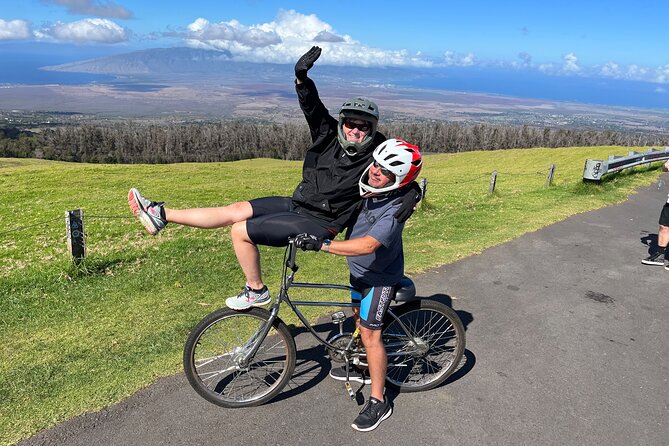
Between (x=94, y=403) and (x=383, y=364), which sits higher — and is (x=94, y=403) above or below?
below

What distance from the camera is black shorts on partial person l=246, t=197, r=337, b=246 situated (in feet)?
13.0

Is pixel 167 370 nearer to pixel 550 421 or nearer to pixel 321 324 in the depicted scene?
pixel 321 324

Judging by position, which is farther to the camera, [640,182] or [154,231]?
[640,182]

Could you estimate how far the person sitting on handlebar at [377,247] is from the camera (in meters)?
3.70

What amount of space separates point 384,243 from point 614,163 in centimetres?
1737

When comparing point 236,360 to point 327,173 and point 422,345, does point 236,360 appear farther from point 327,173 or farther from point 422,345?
point 327,173

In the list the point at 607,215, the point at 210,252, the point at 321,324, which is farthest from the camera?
the point at 607,215

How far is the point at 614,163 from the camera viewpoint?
17469 millimetres

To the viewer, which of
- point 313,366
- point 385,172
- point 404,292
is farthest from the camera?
point 313,366

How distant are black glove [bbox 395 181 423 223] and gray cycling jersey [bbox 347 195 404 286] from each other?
0.05 m

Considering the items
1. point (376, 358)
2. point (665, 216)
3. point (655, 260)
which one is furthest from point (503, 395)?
point (665, 216)

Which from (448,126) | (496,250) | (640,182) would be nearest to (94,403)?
(496,250)

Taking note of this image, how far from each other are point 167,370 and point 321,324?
77.8 inches

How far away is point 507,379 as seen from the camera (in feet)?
15.7
